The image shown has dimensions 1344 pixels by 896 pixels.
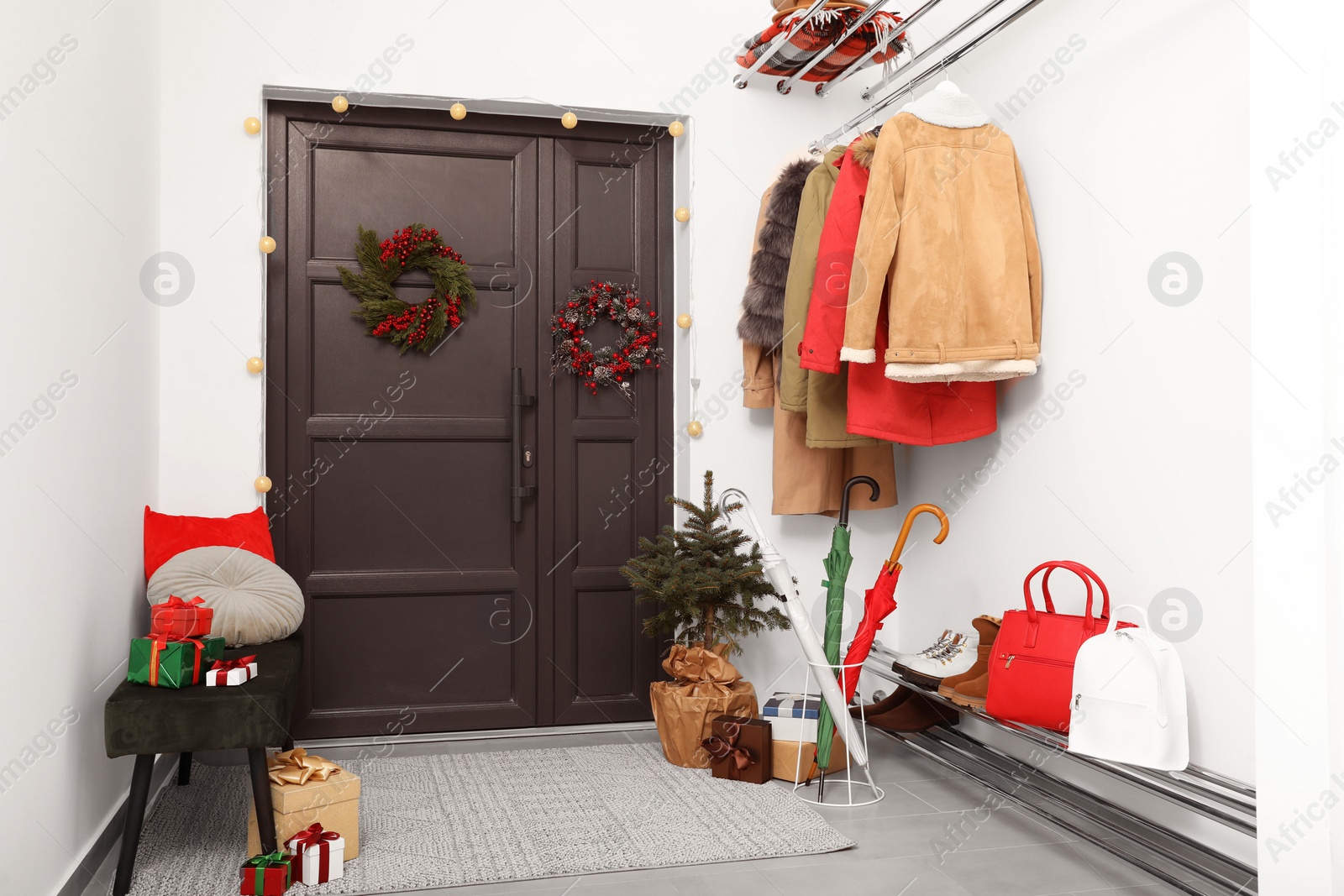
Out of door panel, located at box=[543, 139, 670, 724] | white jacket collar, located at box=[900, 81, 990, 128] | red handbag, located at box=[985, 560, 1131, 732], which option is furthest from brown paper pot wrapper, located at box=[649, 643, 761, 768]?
white jacket collar, located at box=[900, 81, 990, 128]

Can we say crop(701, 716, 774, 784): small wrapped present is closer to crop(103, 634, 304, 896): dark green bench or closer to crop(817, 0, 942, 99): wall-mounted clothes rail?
crop(103, 634, 304, 896): dark green bench

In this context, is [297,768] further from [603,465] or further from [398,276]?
[398,276]

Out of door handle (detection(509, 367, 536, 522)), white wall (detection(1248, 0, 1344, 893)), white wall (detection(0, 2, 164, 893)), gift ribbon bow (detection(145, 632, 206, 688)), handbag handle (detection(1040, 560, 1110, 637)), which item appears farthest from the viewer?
door handle (detection(509, 367, 536, 522))

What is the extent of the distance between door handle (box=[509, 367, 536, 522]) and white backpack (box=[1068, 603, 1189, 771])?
191 cm

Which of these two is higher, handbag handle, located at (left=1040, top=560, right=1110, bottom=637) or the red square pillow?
the red square pillow

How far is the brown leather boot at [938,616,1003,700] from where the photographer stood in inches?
104

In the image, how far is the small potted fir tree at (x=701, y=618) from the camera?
291 centimetres

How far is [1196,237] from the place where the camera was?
2.18m

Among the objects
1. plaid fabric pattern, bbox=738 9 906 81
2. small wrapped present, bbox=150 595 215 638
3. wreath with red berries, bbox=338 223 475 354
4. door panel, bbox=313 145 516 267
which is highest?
plaid fabric pattern, bbox=738 9 906 81

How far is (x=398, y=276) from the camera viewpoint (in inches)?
130

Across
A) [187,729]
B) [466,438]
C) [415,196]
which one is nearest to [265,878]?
[187,729]

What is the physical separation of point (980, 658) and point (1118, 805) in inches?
18.9

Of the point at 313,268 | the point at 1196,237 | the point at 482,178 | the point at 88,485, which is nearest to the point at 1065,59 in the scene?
the point at 1196,237

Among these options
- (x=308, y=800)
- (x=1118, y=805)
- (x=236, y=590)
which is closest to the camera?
(x=308, y=800)
